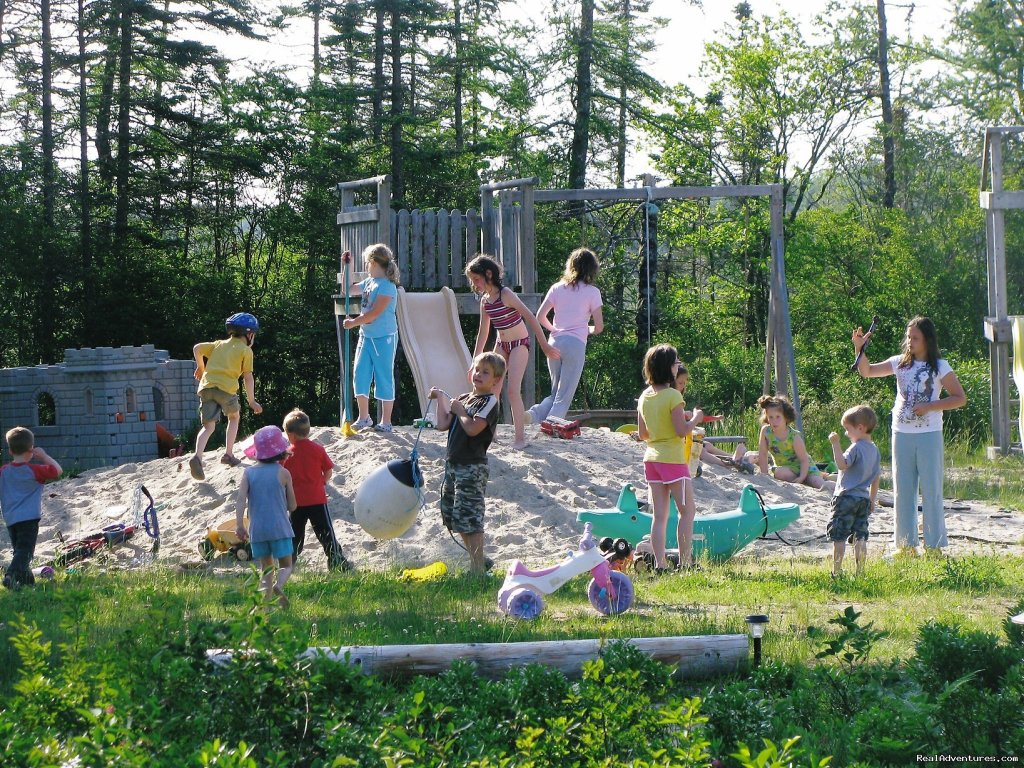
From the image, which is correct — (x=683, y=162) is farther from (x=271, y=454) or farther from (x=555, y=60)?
(x=271, y=454)

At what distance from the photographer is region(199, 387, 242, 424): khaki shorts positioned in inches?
412

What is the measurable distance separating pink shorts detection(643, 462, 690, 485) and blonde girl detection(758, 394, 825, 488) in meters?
4.24

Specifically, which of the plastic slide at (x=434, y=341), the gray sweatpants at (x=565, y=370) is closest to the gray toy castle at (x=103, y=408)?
the plastic slide at (x=434, y=341)

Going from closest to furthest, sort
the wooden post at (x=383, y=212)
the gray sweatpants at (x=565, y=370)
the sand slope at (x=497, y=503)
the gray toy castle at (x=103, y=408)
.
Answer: the sand slope at (x=497, y=503)
the gray sweatpants at (x=565, y=370)
the wooden post at (x=383, y=212)
the gray toy castle at (x=103, y=408)

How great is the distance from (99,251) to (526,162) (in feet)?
35.5

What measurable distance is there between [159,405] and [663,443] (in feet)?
33.6

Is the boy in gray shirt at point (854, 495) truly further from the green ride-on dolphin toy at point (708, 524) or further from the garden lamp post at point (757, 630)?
the garden lamp post at point (757, 630)

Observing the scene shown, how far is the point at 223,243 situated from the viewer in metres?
24.5

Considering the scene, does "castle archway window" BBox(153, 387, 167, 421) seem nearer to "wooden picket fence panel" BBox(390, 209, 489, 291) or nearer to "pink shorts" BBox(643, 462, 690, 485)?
"wooden picket fence panel" BBox(390, 209, 489, 291)

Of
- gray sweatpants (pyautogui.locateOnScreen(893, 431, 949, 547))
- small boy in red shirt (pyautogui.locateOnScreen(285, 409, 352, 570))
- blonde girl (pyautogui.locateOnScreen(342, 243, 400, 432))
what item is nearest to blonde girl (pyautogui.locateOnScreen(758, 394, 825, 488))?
gray sweatpants (pyautogui.locateOnScreen(893, 431, 949, 547))

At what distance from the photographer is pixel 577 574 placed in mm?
6070

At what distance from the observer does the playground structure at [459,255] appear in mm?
13281

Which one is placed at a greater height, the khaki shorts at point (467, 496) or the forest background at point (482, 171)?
the forest background at point (482, 171)

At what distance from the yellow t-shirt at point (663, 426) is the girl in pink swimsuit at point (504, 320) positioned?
260 centimetres
